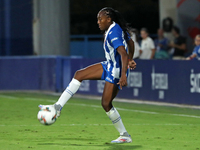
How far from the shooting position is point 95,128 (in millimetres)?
9969

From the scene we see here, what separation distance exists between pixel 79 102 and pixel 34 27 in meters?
6.58

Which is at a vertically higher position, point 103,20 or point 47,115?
point 103,20

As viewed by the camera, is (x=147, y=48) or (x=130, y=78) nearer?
(x=130, y=78)

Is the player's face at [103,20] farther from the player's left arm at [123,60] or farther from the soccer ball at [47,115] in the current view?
the soccer ball at [47,115]

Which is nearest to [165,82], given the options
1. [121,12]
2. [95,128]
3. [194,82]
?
[194,82]

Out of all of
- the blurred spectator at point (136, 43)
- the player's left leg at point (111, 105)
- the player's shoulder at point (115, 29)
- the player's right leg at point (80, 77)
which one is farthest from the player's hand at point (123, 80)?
the blurred spectator at point (136, 43)

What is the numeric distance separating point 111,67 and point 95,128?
7.19 ft

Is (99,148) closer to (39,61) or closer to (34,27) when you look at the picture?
(39,61)

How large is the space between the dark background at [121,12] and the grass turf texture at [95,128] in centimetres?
1848

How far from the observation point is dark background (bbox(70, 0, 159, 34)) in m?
33.0

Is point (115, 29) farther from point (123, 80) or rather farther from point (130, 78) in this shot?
point (130, 78)

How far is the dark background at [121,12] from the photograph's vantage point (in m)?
33.0

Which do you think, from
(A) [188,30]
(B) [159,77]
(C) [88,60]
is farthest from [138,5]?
(B) [159,77]

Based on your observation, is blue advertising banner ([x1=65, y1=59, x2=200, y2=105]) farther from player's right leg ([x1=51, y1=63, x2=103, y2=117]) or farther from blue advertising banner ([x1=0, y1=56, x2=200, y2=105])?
player's right leg ([x1=51, y1=63, x2=103, y2=117])
